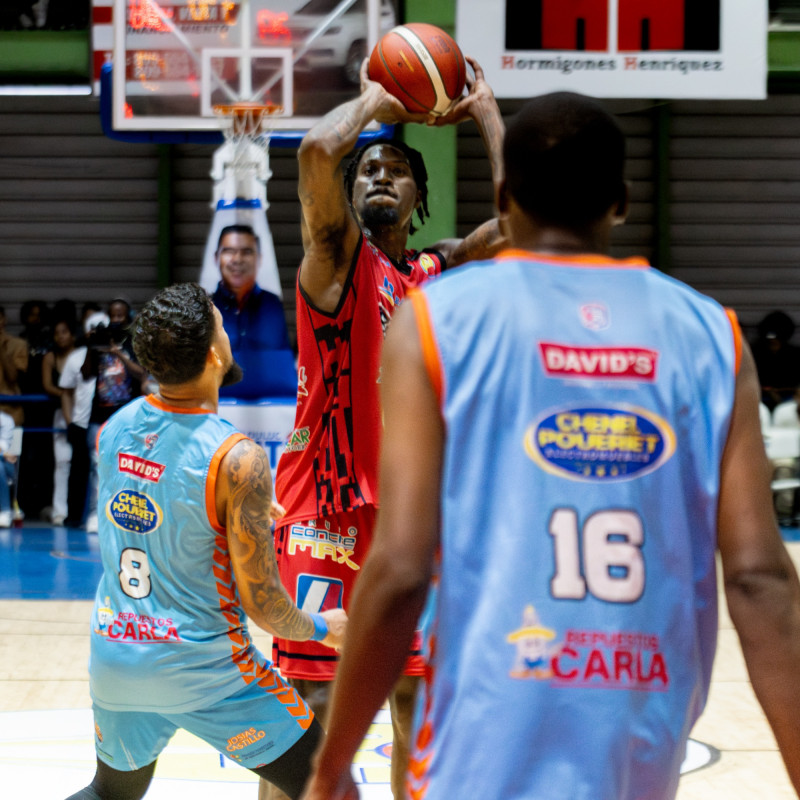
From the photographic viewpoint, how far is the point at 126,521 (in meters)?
2.70

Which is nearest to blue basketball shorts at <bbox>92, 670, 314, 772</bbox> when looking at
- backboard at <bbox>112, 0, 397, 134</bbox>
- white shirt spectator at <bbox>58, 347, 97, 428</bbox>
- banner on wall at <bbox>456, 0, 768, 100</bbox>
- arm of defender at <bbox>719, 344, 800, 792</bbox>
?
arm of defender at <bbox>719, 344, 800, 792</bbox>

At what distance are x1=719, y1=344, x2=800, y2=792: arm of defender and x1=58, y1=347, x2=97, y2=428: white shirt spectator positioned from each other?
9313 millimetres

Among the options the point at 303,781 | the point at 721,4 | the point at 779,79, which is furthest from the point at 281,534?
the point at 779,79

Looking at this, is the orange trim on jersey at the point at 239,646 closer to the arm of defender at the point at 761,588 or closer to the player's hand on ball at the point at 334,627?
the player's hand on ball at the point at 334,627

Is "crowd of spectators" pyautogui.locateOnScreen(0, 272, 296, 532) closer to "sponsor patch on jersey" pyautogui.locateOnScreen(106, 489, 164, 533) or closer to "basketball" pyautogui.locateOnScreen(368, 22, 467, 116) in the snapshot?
"basketball" pyautogui.locateOnScreen(368, 22, 467, 116)

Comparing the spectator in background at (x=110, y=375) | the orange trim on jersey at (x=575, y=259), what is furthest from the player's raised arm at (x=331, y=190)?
the spectator in background at (x=110, y=375)

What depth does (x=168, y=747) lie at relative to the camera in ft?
15.5

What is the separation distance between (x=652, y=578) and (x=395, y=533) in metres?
0.35

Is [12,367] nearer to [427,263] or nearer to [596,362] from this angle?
[427,263]

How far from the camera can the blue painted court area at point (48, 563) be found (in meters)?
7.80

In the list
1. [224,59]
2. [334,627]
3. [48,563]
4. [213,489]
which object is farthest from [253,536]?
[48,563]

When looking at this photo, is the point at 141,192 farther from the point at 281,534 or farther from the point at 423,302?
the point at 423,302

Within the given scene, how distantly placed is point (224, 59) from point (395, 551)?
25.5 ft

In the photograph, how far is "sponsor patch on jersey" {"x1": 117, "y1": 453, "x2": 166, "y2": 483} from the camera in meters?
2.69
